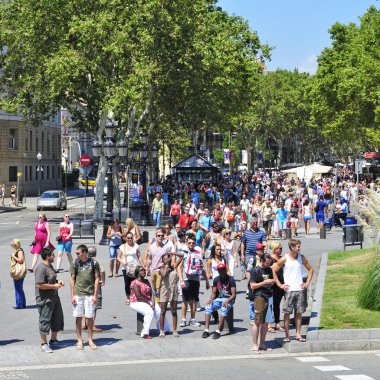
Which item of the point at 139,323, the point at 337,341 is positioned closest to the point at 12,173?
the point at 139,323

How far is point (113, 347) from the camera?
15.2m

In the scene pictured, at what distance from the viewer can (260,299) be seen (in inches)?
591

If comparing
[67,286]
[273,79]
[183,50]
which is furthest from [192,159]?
[273,79]

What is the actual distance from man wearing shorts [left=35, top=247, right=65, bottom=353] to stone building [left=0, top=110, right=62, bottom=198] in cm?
5245

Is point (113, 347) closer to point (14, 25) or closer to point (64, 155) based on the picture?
point (14, 25)

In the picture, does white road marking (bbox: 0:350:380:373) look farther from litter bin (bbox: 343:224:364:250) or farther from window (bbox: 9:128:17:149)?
window (bbox: 9:128:17:149)

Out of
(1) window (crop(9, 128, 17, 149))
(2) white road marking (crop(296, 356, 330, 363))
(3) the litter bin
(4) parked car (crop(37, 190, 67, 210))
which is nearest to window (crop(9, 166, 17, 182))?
(1) window (crop(9, 128, 17, 149))

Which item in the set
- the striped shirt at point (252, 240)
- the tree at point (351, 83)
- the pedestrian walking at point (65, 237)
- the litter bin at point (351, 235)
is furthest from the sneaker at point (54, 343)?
the tree at point (351, 83)

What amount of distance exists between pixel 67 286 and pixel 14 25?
25891mm

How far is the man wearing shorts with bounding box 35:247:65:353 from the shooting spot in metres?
14.8

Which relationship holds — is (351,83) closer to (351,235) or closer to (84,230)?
(84,230)

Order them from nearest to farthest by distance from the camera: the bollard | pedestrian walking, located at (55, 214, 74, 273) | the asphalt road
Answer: the asphalt road < the bollard < pedestrian walking, located at (55, 214, 74, 273)

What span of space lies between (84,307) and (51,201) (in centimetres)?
4493

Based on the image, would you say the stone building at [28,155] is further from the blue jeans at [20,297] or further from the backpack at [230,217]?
the blue jeans at [20,297]
